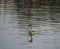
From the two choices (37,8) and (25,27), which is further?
(37,8)

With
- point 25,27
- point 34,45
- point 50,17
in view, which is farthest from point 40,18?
point 34,45

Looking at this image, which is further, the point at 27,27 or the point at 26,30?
the point at 27,27

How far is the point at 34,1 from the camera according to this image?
46.8ft

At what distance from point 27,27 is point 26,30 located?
0.45 m

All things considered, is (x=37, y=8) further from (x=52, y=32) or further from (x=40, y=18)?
(x=52, y=32)

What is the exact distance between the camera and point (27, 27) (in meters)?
9.15

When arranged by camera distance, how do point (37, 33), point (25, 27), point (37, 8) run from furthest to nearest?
point (37, 8) < point (25, 27) < point (37, 33)

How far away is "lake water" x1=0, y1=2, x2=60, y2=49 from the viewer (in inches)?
Result: 300

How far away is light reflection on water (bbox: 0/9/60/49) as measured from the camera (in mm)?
7605

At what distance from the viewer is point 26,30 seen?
28.6 ft

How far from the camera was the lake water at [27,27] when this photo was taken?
7.61 m

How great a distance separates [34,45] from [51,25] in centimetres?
209

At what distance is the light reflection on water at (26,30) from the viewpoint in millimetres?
7605

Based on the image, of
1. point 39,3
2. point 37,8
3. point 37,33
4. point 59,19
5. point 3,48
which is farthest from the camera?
point 39,3
